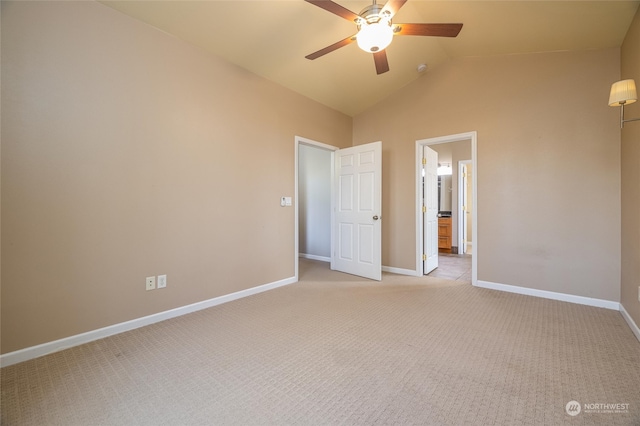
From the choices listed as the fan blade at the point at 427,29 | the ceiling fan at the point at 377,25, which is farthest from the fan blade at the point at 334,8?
the fan blade at the point at 427,29

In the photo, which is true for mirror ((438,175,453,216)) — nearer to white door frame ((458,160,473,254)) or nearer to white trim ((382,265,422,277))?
white door frame ((458,160,473,254))

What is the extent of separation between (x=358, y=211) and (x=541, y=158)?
232cm

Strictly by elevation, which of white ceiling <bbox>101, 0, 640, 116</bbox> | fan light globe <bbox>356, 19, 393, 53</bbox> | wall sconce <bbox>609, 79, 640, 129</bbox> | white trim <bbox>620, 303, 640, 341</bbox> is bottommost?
white trim <bbox>620, 303, 640, 341</bbox>

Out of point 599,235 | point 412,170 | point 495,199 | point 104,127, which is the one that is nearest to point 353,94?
point 412,170

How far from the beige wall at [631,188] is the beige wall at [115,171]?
3.57 m

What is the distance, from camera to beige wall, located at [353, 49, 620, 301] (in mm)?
2879

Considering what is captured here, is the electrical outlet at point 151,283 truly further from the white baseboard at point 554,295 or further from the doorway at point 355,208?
the white baseboard at point 554,295

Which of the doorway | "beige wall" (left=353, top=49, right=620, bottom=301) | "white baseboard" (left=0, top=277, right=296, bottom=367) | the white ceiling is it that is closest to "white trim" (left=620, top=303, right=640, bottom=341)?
"beige wall" (left=353, top=49, right=620, bottom=301)

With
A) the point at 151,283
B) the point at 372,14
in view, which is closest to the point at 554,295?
the point at 372,14

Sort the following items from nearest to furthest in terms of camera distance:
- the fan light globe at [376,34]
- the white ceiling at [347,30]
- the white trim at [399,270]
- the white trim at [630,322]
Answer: the fan light globe at [376,34], the white trim at [630,322], the white ceiling at [347,30], the white trim at [399,270]

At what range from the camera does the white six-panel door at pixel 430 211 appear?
4305 millimetres

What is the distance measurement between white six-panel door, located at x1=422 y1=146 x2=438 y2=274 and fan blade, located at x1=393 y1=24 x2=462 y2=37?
7.71ft

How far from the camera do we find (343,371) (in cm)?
179

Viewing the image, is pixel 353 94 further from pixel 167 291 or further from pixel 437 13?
pixel 167 291
